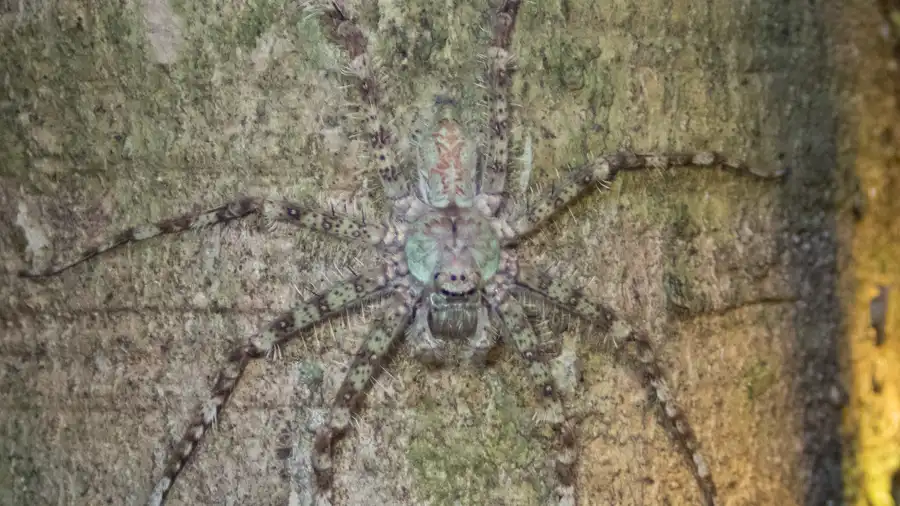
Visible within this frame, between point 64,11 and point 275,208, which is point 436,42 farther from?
point 64,11

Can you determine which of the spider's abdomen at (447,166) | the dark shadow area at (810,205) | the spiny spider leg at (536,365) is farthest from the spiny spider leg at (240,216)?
the dark shadow area at (810,205)

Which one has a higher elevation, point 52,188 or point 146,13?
point 146,13

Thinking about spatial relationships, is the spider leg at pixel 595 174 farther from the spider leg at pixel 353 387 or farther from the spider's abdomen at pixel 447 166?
the spider leg at pixel 353 387

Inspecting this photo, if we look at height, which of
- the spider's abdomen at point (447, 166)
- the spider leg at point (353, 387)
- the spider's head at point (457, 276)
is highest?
the spider's abdomen at point (447, 166)

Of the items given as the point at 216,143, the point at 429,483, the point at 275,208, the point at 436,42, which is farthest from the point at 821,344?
the point at 216,143

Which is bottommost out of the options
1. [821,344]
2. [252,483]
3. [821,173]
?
[252,483]

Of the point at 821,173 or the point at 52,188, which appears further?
the point at 821,173

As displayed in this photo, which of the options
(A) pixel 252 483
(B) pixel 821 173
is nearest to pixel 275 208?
(A) pixel 252 483
